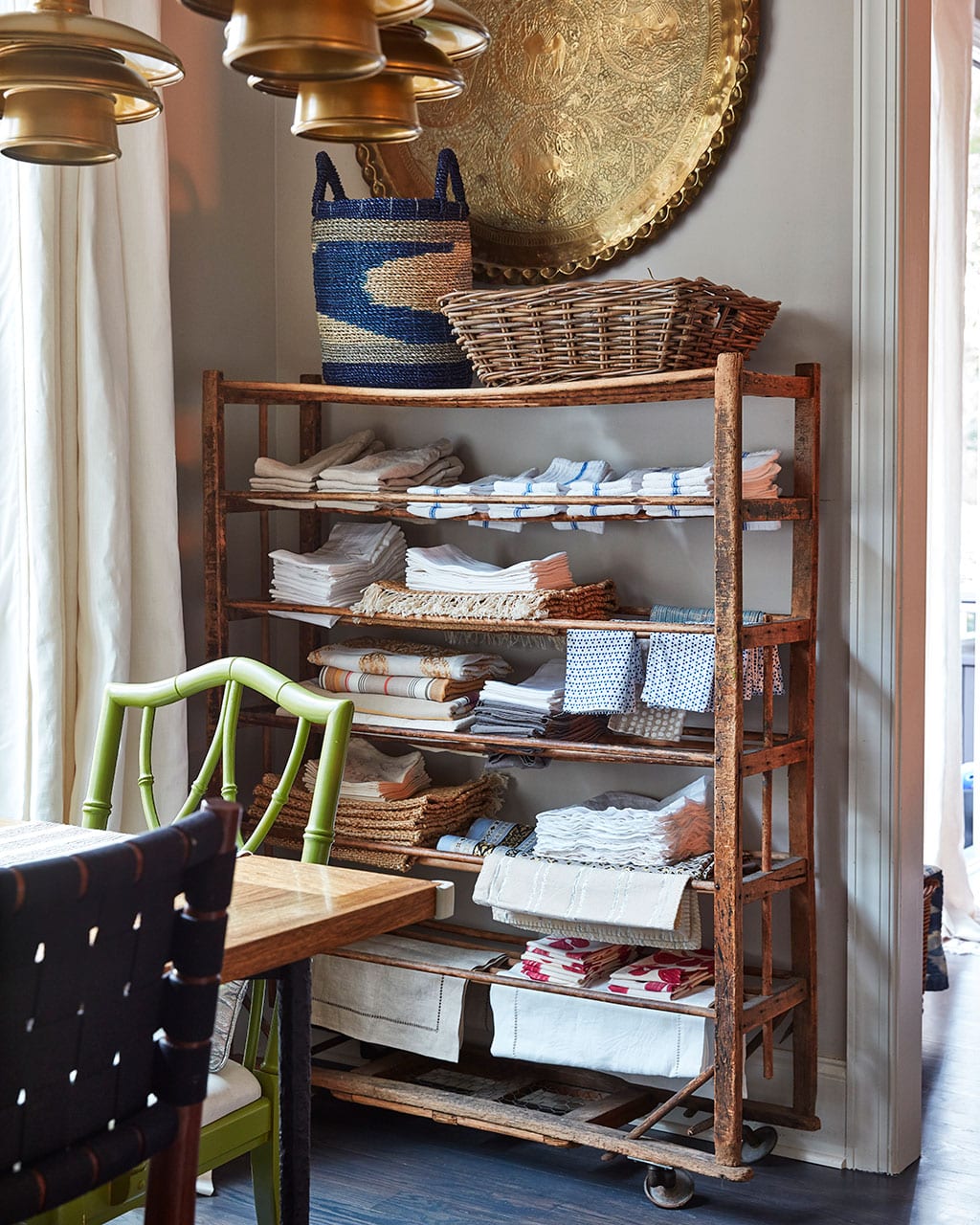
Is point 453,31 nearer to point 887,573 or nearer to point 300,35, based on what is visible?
point 300,35

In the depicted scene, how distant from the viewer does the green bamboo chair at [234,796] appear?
1665mm

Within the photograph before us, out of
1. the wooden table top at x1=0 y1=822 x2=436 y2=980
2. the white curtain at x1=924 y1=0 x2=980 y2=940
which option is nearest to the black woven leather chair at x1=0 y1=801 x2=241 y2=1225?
the wooden table top at x1=0 y1=822 x2=436 y2=980

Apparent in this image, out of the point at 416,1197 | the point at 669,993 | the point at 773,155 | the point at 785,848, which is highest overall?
the point at 773,155

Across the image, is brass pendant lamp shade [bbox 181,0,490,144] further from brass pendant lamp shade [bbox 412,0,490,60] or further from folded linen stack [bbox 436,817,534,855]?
folded linen stack [bbox 436,817,534,855]

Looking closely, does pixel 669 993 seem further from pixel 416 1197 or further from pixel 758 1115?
pixel 416 1197

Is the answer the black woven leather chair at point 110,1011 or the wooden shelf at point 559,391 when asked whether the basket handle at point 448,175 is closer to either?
the wooden shelf at point 559,391

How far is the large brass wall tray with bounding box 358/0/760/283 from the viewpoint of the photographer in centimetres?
262

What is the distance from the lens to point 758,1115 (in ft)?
8.52

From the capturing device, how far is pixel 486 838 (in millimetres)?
2701

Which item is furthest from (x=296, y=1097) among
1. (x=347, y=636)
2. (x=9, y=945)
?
(x=347, y=636)

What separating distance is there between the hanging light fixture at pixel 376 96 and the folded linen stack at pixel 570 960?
5.23 feet

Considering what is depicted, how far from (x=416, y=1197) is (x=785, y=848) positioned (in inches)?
35.3

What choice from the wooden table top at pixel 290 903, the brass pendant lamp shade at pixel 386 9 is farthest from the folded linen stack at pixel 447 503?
the brass pendant lamp shade at pixel 386 9

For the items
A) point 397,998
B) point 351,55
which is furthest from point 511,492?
point 351,55
